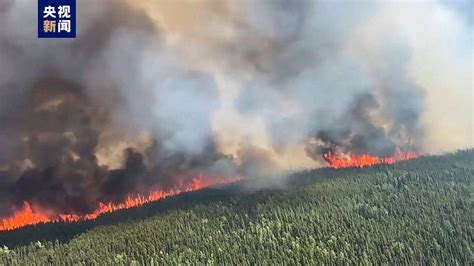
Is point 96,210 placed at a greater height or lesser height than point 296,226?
greater

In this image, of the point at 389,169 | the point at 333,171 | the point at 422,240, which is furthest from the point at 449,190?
the point at 333,171

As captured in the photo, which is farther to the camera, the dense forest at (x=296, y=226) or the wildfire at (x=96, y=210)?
the wildfire at (x=96, y=210)

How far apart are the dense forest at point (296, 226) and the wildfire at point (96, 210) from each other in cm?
30

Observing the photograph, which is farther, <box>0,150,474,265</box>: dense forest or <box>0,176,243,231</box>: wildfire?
<box>0,176,243,231</box>: wildfire

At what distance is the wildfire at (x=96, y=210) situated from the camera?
20.1 metres

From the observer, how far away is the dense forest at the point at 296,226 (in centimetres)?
1767

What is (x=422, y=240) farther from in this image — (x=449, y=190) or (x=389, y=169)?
(x=389, y=169)

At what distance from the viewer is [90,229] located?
70.8 feet

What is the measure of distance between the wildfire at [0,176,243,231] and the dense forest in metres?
0.30

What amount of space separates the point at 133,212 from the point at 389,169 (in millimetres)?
12054

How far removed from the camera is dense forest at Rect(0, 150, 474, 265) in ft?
58.0

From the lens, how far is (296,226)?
20.9 metres

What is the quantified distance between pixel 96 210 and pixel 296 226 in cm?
847

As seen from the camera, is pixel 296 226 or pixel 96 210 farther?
pixel 96 210
